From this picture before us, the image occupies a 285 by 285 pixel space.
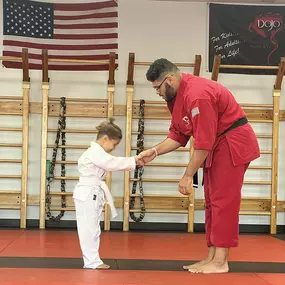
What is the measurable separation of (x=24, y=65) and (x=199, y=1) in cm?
252

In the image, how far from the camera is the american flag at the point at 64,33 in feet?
20.5

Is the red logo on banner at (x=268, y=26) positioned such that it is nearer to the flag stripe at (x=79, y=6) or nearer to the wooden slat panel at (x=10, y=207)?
the flag stripe at (x=79, y=6)

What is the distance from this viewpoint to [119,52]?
6.37 metres

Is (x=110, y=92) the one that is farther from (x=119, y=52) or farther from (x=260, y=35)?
(x=260, y=35)

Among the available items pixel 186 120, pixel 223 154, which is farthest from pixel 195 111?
pixel 223 154

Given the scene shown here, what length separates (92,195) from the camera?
359 cm

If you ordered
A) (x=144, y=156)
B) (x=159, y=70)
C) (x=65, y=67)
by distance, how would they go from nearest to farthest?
1. (x=159, y=70)
2. (x=144, y=156)
3. (x=65, y=67)

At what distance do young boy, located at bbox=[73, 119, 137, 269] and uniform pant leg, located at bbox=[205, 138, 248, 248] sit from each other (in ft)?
2.22

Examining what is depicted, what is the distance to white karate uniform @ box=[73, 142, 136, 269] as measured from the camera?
3.53 meters

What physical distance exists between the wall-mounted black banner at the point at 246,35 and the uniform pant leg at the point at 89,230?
3470mm

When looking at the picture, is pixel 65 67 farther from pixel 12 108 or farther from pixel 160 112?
pixel 160 112

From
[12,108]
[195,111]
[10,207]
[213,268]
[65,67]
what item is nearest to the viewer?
[195,111]

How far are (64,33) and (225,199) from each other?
3.89 meters

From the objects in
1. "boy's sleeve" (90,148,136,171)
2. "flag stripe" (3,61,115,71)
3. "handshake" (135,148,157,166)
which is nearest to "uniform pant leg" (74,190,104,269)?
"boy's sleeve" (90,148,136,171)
